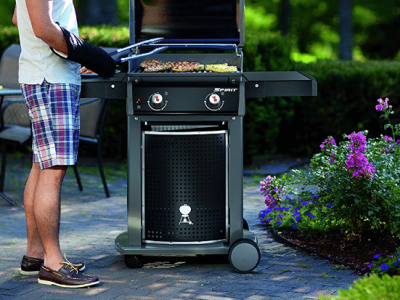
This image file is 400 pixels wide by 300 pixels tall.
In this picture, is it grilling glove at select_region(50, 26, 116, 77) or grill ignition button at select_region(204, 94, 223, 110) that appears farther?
grill ignition button at select_region(204, 94, 223, 110)

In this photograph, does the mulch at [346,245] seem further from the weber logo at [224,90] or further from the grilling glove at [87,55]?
the grilling glove at [87,55]

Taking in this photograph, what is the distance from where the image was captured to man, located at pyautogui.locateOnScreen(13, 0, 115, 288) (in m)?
4.32

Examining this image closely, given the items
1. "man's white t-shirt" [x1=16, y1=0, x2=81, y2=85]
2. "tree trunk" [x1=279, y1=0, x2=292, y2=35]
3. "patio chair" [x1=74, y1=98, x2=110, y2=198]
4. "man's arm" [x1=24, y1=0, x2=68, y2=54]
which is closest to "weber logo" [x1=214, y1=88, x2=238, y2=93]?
"man's white t-shirt" [x1=16, y1=0, x2=81, y2=85]

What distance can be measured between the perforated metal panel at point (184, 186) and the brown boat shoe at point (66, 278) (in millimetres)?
537

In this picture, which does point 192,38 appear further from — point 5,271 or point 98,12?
point 98,12

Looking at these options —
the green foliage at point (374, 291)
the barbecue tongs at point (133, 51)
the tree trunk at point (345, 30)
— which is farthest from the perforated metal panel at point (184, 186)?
the tree trunk at point (345, 30)

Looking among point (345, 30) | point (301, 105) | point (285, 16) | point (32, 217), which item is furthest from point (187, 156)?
point (285, 16)

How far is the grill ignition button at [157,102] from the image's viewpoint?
4574 mm

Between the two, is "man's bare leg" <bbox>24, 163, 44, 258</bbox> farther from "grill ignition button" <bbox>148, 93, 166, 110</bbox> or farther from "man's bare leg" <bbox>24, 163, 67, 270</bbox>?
"grill ignition button" <bbox>148, 93, 166, 110</bbox>

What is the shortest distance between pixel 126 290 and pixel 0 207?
2.81 m

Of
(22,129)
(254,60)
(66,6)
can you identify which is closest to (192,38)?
(66,6)

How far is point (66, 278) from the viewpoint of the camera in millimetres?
4379

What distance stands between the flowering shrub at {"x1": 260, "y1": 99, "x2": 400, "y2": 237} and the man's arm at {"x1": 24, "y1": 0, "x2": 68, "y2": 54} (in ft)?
6.41

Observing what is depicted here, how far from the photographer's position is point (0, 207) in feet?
22.2
